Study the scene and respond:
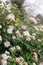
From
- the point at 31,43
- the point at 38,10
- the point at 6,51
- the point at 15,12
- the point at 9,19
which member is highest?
the point at 38,10

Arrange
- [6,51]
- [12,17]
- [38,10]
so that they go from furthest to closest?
[38,10] < [12,17] < [6,51]

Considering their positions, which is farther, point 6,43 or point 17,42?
point 17,42

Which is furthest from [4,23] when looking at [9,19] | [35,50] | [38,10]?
[38,10]

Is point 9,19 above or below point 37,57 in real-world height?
above

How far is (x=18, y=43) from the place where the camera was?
2.93m

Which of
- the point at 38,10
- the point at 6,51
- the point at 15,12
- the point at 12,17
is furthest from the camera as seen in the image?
the point at 38,10

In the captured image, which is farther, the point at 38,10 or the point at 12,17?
the point at 38,10

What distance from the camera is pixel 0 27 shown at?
2828 millimetres

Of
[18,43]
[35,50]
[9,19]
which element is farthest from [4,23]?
[35,50]

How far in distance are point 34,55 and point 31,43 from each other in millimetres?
172

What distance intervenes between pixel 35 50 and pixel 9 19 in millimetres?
483

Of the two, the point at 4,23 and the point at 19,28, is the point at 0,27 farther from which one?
the point at 19,28

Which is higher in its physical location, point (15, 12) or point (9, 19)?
point (15, 12)

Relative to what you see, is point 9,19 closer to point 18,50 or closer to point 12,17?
point 12,17
